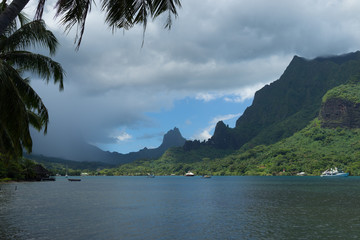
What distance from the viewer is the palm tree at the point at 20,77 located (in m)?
12.1

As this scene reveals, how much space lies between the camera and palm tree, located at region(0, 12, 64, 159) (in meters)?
12.1

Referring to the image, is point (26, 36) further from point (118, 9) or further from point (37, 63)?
point (118, 9)

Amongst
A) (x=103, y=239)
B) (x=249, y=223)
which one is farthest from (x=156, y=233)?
(x=249, y=223)

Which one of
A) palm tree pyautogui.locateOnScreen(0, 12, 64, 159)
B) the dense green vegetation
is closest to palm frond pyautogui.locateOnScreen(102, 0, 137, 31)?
palm tree pyautogui.locateOnScreen(0, 12, 64, 159)

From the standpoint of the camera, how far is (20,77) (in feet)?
49.2

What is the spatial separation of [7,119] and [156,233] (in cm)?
2361

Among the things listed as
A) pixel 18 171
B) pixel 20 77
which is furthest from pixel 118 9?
pixel 18 171

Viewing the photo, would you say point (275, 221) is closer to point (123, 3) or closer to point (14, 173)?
point (123, 3)

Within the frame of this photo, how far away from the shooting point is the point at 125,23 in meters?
11.5

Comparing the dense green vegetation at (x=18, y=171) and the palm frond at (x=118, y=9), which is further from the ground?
the palm frond at (x=118, y=9)

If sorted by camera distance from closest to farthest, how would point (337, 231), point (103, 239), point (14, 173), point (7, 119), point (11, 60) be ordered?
point (7, 119)
point (11, 60)
point (103, 239)
point (337, 231)
point (14, 173)

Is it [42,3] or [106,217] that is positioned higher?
[42,3]

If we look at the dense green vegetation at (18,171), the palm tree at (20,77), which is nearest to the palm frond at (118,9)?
the palm tree at (20,77)

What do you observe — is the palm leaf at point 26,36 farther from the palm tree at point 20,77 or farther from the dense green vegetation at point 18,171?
the dense green vegetation at point 18,171
